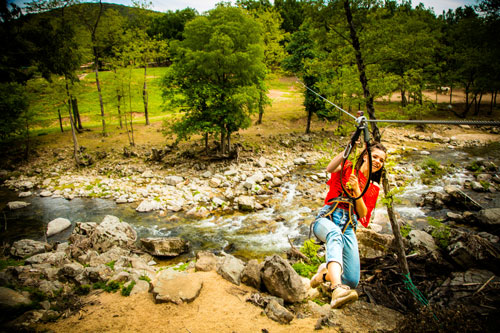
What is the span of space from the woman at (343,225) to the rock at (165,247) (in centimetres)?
654

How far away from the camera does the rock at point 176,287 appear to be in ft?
17.9

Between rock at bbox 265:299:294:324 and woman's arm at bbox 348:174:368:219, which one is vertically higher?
woman's arm at bbox 348:174:368:219

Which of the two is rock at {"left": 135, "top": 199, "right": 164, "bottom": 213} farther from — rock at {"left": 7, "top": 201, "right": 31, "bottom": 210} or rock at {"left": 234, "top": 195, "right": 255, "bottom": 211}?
rock at {"left": 7, "top": 201, "right": 31, "bottom": 210}

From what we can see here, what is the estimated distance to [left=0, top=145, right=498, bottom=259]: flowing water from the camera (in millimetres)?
9961

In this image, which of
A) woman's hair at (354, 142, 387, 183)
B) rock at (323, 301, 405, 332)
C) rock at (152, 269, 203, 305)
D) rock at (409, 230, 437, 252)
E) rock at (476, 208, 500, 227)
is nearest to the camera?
woman's hair at (354, 142, 387, 183)

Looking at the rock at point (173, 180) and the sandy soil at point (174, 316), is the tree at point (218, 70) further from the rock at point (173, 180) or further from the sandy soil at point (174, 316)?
the sandy soil at point (174, 316)

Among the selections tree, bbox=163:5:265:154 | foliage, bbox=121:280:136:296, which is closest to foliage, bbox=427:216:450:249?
foliage, bbox=121:280:136:296

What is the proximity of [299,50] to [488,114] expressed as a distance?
28.7m

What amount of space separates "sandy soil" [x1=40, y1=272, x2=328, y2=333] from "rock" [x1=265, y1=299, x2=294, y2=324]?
0.09 metres

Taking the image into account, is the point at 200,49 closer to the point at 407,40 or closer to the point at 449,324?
the point at 407,40

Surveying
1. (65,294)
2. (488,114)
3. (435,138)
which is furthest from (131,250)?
(488,114)

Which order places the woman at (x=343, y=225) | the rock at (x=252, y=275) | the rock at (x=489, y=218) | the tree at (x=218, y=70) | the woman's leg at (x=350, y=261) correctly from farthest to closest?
the tree at (x=218, y=70)
the rock at (x=489, y=218)
the rock at (x=252, y=275)
the woman's leg at (x=350, y=261)
the woman at (x=343, y=225)

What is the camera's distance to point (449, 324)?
3715 mm

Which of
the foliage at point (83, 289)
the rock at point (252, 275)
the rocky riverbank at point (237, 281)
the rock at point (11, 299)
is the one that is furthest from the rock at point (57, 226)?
the rock at point (252, 275)
